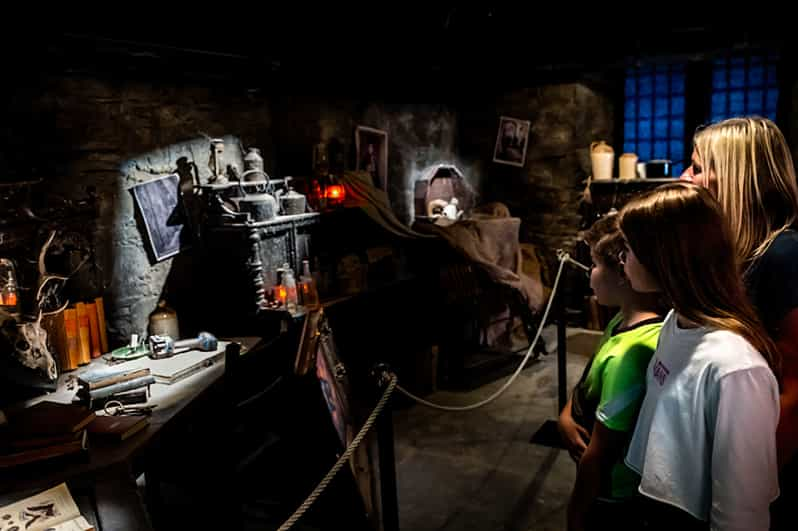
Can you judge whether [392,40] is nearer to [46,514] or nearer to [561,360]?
[561,360]

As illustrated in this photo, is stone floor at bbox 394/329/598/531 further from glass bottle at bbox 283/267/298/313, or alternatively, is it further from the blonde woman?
the blonde woman

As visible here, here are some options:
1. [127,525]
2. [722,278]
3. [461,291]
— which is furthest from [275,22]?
[722,278]

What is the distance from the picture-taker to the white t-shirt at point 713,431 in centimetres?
159

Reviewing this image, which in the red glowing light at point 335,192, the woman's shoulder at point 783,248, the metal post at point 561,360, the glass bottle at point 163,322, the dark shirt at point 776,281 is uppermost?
the red glowing light at point 335,192

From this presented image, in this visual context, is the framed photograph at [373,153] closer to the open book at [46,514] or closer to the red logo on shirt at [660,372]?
the open book at [46,514]

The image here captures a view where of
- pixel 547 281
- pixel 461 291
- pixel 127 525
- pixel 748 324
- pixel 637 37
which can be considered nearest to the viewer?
pixel 748 324

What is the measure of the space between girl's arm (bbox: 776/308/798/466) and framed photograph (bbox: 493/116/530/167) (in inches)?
252

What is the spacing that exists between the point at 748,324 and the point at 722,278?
14 cm

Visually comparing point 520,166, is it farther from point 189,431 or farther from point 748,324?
point 748,324

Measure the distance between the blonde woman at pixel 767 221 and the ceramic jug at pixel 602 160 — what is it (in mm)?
5412

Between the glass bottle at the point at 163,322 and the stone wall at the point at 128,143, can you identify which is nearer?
the stone wall at the point at 128,143

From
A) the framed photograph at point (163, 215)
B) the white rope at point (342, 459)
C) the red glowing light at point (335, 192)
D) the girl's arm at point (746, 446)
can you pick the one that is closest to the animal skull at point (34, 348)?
the framed photograph at point (163, 215)

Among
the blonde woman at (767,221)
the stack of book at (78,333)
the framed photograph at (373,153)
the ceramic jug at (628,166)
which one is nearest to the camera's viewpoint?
the blonde woman at (767,221)

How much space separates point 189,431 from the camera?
11.8 feet
